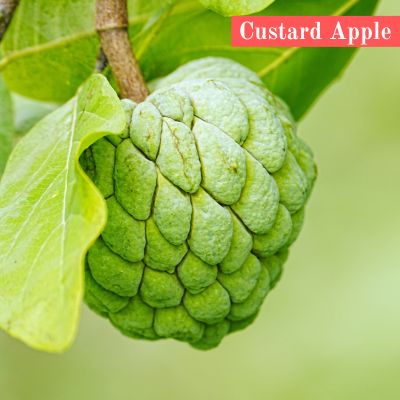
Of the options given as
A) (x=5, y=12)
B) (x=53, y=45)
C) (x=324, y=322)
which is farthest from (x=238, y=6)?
(x=324, y=322)

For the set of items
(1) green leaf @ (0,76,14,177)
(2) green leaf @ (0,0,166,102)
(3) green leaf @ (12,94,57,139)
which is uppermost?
(2) green leaf @ (0,0,166,102)

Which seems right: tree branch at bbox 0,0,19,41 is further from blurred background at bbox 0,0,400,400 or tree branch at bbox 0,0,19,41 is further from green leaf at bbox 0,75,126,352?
blurred background at bbox 0,0,400,400

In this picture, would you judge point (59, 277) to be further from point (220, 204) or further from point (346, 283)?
point (346, 283)

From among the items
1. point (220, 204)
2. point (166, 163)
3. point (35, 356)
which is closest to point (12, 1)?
point (166, 163)

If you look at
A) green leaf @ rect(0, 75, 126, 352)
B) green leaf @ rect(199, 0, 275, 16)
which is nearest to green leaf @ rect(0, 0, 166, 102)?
green leaf @ rect(0, 75, 126, 352)

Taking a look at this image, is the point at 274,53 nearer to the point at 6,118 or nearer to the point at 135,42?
the point at 135,42

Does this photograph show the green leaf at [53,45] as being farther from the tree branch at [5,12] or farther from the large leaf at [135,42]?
the tree branch at [5,12]
